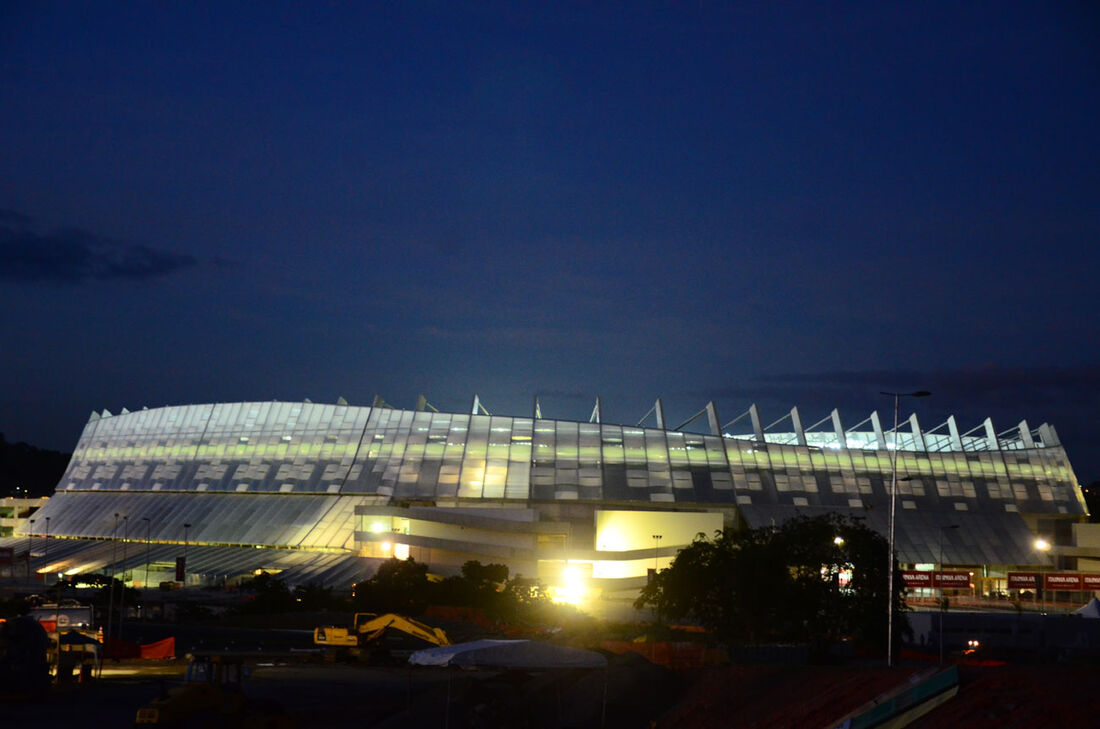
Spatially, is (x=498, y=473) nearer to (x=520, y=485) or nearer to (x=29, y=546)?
(x=520, y=485)

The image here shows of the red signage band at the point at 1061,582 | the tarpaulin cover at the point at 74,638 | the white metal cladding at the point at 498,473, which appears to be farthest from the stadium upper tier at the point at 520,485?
the tarpaulin cover at the point at 74,638

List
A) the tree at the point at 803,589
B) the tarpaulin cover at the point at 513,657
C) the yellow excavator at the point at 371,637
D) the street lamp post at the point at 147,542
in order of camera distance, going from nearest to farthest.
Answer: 1. the tarpaulin cover at the point at 513,657
2. the tree at the point at 803,589
3. the yellow excavator at the point at 371,637
4. the street lamp post at the point at 147,542

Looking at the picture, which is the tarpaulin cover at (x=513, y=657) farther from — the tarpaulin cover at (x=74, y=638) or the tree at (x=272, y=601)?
the tree at (x=272, y=601)

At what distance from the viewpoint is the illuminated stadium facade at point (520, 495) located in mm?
105000

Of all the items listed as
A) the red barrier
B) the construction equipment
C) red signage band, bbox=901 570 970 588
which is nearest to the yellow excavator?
the red barrier

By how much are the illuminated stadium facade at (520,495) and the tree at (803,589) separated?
114 ft

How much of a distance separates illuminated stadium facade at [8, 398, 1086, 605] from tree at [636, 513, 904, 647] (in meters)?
34.9

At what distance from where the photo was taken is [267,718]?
40406mm

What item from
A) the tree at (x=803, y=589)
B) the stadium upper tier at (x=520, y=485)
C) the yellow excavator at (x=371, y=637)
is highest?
the stadium upper tier at (x=520, y=485)

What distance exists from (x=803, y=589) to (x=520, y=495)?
47454 mm

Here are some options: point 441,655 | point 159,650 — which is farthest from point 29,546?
point 441,655

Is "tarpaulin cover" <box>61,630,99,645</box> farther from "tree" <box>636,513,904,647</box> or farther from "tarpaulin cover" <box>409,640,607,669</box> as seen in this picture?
"tree" <box>636,513,904,647</box>

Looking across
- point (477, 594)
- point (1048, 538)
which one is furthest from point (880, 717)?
point (1048, 538)

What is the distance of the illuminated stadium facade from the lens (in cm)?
10500
